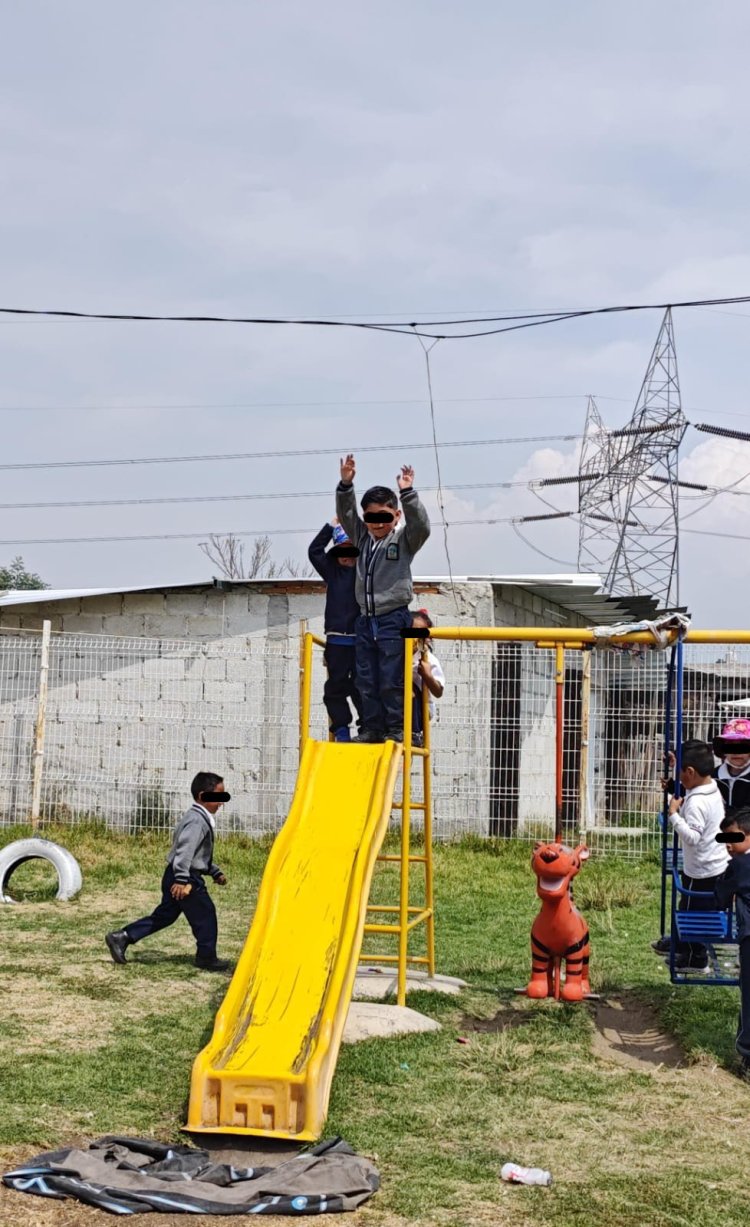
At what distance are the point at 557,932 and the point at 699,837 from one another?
3.19ft

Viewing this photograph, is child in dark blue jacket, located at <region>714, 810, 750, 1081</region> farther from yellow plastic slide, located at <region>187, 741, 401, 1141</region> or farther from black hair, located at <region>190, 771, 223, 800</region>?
black hair, located at <region>190, 771, 223, 800</region>

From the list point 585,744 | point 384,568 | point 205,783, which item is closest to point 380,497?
point 384,568

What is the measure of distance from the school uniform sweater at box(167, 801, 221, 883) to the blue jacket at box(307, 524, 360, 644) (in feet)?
5.03

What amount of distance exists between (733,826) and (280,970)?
243 cm

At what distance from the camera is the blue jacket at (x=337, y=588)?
28.2 ft

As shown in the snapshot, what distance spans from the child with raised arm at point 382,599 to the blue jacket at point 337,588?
1.87ft

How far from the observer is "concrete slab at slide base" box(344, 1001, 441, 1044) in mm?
6836


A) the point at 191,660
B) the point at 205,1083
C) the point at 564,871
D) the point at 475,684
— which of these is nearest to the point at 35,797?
the point at 191,660

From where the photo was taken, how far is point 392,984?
7.90 metres

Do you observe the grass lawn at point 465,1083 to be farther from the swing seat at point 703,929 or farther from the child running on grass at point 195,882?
the swing seat at point 703,929

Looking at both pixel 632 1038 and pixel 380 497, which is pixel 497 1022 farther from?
pixel 380 497

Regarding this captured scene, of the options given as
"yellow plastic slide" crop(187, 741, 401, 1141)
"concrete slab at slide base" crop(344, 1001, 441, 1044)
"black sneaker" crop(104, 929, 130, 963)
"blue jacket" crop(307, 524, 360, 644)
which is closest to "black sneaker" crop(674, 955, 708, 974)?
"concrete slab at slide base" crop(344, 1001, 441, 1044)

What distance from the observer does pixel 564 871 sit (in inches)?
289

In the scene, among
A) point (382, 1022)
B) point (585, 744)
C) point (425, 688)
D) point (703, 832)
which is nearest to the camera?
point (382, 1022)
